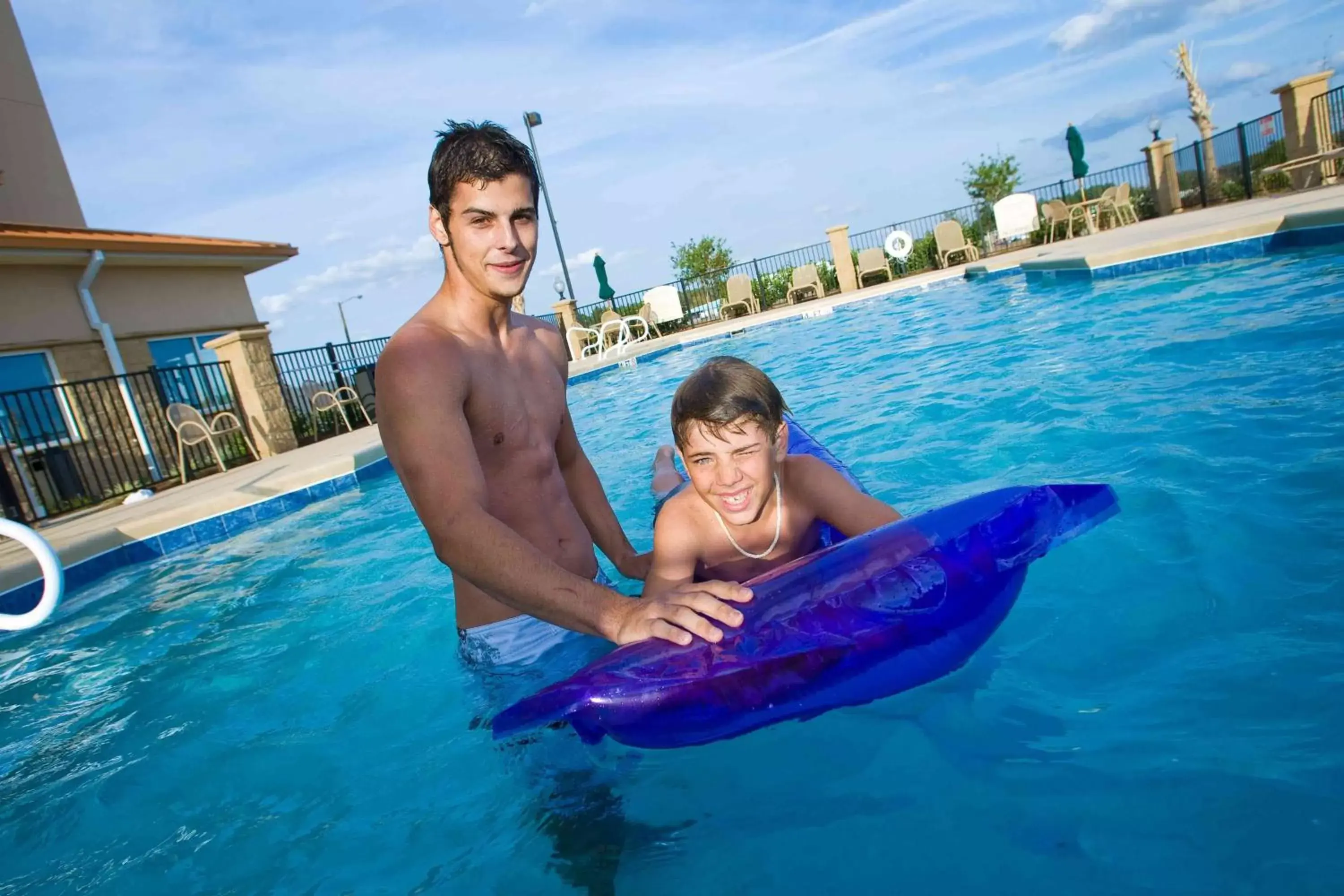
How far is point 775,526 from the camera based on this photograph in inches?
99.7

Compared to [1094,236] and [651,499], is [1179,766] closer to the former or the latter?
[651,499]

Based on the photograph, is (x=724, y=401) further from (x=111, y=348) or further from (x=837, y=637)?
(x=111, y=348)

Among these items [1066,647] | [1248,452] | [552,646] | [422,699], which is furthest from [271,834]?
[1248,452]

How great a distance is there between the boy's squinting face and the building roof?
483 inches

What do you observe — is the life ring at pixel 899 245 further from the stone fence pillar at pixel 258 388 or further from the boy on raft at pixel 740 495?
the boy on raft at pixel 740 495

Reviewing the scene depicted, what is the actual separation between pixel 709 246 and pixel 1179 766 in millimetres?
28121

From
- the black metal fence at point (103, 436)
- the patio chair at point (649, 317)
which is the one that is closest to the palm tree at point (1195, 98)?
the patio chair at point (649, 317)

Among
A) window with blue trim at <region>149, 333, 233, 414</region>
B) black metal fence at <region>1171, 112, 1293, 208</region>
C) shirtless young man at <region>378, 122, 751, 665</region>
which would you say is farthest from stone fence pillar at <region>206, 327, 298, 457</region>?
black metal fence at <region>1171, 112, 1293, 208</region>

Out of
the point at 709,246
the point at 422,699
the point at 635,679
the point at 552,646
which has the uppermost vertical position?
the point at 709,246

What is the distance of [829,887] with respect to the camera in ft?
5.58

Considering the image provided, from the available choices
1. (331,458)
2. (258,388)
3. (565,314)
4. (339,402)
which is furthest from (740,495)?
(565,314)

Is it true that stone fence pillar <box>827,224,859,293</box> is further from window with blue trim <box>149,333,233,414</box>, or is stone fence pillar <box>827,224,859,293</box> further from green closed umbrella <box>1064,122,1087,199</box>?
window with blue trim <box>149,333,233,414</box>

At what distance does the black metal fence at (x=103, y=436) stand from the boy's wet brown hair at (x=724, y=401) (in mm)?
10312

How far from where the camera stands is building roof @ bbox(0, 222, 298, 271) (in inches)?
432
